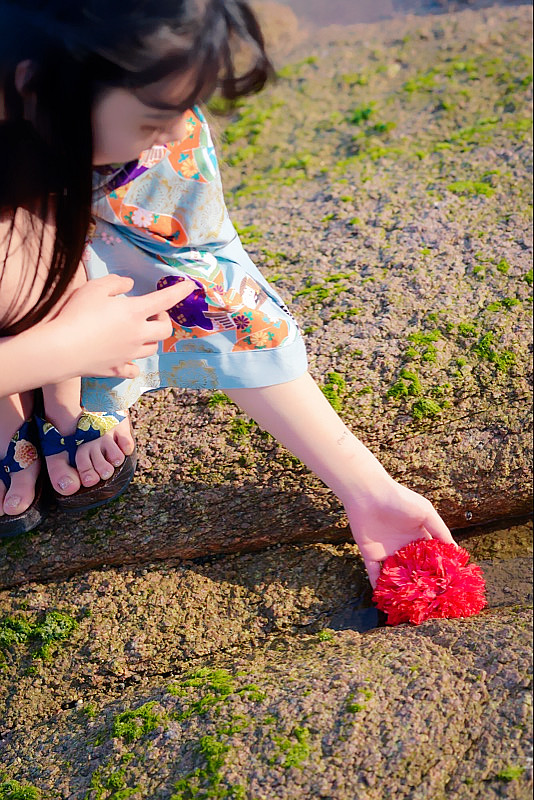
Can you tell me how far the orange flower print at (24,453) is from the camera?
7.27ft

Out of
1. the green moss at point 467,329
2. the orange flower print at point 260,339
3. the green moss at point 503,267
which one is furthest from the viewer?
the green moss at point 503,267

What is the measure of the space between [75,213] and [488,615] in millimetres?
1337

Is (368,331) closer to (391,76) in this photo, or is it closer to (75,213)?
(75,213)

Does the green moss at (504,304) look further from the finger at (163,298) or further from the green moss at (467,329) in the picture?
the finger at (163,298)

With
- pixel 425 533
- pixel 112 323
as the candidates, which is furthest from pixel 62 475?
pixel 425 533

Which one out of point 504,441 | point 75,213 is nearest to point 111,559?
point 75,213

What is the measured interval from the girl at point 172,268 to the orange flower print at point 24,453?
27 millimetres

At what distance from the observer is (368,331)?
255 centimetres

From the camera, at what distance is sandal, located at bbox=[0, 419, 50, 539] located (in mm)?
2189

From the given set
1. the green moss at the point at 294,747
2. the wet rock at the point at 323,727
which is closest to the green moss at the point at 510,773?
the wet rock at the point at 323,727

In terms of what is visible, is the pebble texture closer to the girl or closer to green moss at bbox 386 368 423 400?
green moss at bbox 386 368 423 400

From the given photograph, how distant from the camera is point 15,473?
2.21 metres

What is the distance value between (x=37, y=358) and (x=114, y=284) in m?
0.29

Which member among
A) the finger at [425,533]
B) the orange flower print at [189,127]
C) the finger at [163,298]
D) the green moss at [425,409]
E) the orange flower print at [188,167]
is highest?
the orange flower print at [189,127]
